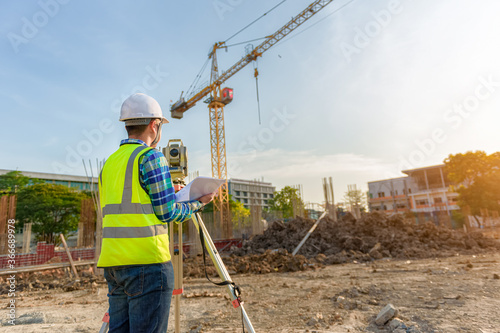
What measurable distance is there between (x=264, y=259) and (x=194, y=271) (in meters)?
2.34

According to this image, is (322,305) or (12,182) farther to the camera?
(12,182)

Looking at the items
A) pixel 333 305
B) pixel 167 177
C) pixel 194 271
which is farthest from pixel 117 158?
pixel 194 271

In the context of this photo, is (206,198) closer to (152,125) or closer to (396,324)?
(152,125)

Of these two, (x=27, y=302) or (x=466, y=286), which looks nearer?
(x=466, y=286)

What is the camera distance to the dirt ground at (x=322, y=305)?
3.32 m

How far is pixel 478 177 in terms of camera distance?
20.9m

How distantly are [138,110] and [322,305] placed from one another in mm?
4082

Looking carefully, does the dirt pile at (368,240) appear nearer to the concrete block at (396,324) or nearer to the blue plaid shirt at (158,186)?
the concrete block at (396,324)

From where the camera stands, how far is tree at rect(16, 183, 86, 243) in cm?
2295

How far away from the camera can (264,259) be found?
926 centimetres

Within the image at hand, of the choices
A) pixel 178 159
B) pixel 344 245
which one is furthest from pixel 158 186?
pixel 344 245

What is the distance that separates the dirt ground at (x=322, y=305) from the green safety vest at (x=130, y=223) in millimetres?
2621

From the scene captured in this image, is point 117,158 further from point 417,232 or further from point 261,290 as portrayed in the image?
point 417,232

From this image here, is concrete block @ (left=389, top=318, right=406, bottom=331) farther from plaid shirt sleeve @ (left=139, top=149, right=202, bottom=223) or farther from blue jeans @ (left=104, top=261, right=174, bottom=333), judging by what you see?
plaid shirt sleeve @ (left=139, top=149, right=202, bottom=223)
